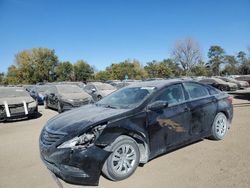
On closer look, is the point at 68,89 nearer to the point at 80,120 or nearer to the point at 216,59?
the point at 80,120

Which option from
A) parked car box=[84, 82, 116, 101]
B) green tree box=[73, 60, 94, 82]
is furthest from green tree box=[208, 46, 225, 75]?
parked car box=[84, 82, 116, 101]

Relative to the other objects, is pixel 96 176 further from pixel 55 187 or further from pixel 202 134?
pixel 202 134

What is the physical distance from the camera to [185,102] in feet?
16.0

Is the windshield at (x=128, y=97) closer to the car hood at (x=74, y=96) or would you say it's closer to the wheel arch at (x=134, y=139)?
the wheel arch at (x=134, y=139)

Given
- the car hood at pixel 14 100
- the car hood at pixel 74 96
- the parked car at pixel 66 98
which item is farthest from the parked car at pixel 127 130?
the car hood at pixel 74 96

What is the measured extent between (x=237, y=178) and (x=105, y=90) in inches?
505

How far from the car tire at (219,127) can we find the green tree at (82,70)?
5876 cm

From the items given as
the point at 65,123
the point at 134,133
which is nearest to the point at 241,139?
the point at 134,133

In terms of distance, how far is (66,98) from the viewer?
11.4 metres

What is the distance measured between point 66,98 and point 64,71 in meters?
49.0

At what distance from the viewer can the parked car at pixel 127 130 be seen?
3.44m

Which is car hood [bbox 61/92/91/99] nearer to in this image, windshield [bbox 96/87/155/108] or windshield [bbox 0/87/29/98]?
windshield [bbox 0/87/29/98]

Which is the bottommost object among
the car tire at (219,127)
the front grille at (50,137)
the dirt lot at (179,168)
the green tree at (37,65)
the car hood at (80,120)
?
the dirt lot at (179,168)

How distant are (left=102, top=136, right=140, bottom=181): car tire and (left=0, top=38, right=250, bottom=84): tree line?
5163cm
